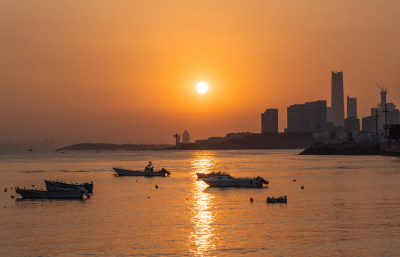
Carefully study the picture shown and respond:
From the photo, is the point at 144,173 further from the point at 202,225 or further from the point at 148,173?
the point at 202,225

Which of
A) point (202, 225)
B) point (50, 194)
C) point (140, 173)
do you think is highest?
point (50, 194)

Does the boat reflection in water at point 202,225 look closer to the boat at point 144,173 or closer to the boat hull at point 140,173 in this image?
the boat hull at point 140,173

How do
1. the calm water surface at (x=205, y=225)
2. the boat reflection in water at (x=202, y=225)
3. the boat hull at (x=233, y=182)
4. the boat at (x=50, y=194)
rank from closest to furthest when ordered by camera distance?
the calm water surface at (x=205, y=225) → the boat reflection in water at (x=202, y=225) → the boat at (x=50, y=194) → the boat hull at (x=233, y=182)

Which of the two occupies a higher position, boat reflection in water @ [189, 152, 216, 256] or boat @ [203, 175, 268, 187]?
boat @ [203, 175, 268, 187]

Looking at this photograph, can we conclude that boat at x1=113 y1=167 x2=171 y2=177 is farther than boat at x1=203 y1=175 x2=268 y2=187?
Yes

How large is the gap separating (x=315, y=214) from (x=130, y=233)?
73.9ft

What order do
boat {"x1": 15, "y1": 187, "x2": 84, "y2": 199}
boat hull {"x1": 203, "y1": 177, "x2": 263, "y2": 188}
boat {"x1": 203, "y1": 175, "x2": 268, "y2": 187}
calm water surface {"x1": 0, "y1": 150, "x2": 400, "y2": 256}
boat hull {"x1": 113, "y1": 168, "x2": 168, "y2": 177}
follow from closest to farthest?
calm water surface {"x1": 0, "y1": 150, "x2": 400, "y2": 256} < boat {"x1": 15, "y1": 187, "x2": 84, "y2": 199} < boat hull {"x1": 203, "y1": 177, "x2": 263, "y2": 188} < boat {"x1": 203, "y1": 175, "x2": 268, "y2": 187} < boat hull {"x1": 113, "y1": 168, "x2": 168, "y2": 177}

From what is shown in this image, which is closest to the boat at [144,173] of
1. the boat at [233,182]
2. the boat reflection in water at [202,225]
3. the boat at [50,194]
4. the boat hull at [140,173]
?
the boat hull at [140,173]

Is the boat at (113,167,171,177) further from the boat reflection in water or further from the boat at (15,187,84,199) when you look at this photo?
the boat at (15,187,84,199)

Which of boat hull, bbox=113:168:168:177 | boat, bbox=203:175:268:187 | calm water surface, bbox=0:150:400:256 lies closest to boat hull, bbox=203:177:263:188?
boat, bbox=203:175:268:187

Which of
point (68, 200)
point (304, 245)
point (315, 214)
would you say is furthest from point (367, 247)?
point (68, 200)

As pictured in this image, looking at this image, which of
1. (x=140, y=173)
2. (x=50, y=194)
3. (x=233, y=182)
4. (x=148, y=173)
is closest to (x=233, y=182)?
(x=233, y=182)

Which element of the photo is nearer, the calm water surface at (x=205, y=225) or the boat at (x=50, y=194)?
the calm water surface at (x=205, y=225)

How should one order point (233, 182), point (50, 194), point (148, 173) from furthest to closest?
1. point (148, 173)
2. point (233, 182)
3. point (50, 194)
